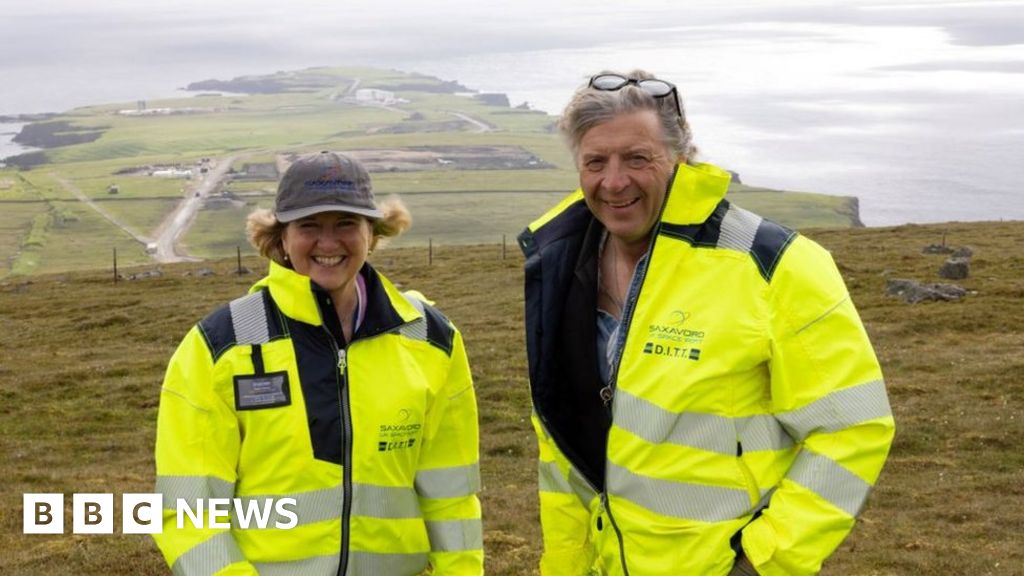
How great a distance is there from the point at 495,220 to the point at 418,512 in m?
104

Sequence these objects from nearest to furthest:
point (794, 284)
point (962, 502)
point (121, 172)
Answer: point (794, 284)
point (962, 502)
point (121, 172)

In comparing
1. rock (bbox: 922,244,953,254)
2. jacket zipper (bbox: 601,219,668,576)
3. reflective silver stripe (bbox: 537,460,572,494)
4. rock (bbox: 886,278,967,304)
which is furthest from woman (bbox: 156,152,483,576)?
rock (bbox: 922,244,953,254)

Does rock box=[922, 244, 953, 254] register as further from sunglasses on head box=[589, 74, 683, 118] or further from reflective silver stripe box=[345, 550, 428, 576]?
reflective silver stripe box=[345, 550, 428, 576]

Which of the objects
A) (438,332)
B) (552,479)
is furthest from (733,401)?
(438,332)

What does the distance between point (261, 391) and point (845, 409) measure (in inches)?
91.5

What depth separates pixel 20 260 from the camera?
288 feet

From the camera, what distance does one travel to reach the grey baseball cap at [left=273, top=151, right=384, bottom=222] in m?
4.57

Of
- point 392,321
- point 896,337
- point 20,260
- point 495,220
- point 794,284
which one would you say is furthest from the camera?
point 495,220

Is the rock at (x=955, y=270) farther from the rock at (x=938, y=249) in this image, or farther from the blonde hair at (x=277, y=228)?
the blonde hair at (x=277, y=228)

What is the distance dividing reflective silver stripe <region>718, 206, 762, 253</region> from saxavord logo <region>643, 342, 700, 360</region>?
452 millimetres

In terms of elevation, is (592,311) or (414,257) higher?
(592,311)

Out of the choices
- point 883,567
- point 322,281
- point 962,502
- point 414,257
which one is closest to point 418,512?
point 322,281

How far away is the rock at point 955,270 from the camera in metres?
32.7

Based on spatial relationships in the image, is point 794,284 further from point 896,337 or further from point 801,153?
point 801,153
